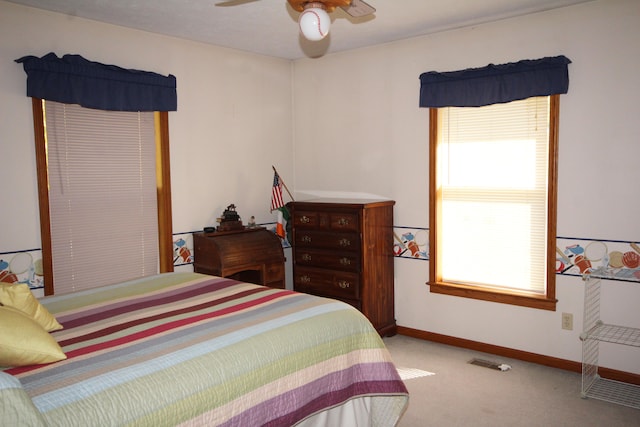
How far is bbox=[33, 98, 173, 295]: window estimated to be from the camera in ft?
11.0

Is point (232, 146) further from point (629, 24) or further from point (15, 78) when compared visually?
point (629, 24)

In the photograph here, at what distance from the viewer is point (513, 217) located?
12.3 feet

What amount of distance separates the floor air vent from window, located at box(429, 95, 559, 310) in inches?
18.1

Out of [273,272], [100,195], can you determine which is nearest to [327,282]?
[273,272]

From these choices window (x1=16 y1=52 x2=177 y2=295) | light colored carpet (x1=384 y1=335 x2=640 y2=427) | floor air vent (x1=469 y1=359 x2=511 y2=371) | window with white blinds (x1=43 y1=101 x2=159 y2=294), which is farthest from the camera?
floor air vent (x1=469 y1=359 x2=511 y2=371)

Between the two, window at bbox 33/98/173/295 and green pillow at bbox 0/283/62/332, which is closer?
green pillow at bbox 0/283/62/332

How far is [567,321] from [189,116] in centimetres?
324

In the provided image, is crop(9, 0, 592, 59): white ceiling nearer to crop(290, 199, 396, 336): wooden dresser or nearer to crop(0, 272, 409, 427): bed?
crop(290, 199, 396, 336): wooden dresser

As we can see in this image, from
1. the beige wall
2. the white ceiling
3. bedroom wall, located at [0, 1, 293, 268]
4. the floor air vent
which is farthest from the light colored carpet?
the white ceiling

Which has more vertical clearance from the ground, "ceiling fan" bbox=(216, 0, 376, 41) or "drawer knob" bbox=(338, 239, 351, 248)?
"ceiling fan" bbox=(216, 0, 376, 41)

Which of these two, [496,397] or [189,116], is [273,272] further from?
[496,397]

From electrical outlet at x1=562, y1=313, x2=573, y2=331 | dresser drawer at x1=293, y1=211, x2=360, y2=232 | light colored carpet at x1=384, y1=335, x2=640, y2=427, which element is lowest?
light colored carpet at x1=384, y1=335, x2=640, y2=427

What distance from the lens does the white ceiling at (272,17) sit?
10.6 ft

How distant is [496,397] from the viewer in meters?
3.14
